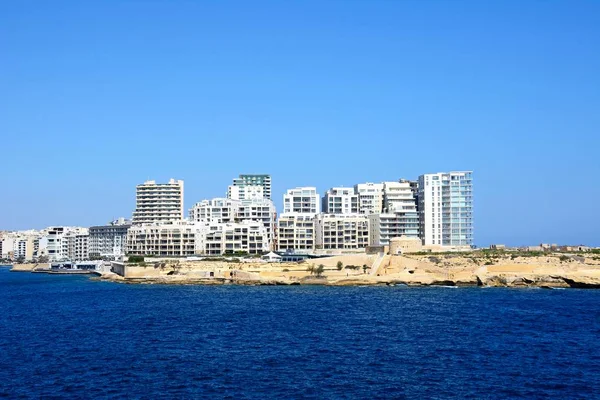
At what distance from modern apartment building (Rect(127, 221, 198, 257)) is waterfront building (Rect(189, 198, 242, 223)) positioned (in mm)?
14564

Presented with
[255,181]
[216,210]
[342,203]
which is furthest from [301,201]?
[255,181]

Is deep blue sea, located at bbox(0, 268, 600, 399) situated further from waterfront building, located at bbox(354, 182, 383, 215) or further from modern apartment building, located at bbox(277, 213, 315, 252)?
waterfront building, located at bbox(354, 182, 383, 215)

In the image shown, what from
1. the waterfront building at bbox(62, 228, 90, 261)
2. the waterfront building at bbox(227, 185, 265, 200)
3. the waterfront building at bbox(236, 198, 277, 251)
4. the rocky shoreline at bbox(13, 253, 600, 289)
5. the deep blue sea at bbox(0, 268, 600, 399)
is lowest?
the deep blue sea at bbox(0, 268, 600, 399)

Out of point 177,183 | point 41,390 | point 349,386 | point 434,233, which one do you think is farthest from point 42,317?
point 177,183

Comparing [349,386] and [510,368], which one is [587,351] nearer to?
[510,368]

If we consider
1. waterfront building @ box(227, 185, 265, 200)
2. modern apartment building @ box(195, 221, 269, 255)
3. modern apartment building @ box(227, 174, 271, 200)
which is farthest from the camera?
modern apartment building @ box(227, 174, 271, 200)

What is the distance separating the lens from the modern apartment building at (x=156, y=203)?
538 ft

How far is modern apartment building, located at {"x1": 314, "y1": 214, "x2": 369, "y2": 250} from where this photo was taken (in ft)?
426

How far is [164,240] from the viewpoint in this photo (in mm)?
134125

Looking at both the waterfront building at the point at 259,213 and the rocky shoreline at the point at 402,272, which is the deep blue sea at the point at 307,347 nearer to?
the rocky shoreline at the point at 402,272

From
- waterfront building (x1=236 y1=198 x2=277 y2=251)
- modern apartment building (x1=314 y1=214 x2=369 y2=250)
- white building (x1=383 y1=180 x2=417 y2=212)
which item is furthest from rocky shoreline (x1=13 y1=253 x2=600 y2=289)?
waterfront building (x1=236 y1=198 x2=277 y2=251)

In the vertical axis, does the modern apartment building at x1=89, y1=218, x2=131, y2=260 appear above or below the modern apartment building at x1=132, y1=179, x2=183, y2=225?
below

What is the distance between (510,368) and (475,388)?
5039 millimetres

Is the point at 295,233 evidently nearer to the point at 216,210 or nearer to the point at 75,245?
the point at 216,210
